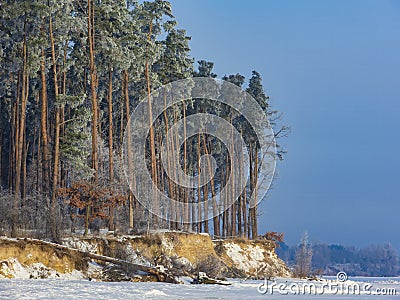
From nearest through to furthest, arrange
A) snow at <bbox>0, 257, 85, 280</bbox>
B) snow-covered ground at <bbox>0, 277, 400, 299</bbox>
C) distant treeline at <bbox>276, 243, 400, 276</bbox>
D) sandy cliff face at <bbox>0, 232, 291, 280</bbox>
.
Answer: snow-covered ground at <bbox>0, 277, 400, 299</bbox> → snow at <bbox>0, 257, 85, 280</bbox> → sandy cliff face at <bbox>0, 232, 291, 280</bbox> → distant treeline at <bbox>276, 243, 400, 276</bbox>

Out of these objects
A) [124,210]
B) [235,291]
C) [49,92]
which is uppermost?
[49,92]

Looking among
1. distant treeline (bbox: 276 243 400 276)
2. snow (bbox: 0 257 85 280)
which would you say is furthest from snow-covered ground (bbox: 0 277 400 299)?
distant treeline (bbox: 276 243 400 276)

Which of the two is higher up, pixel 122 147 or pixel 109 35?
pixel 109 35

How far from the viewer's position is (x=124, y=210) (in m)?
40.4

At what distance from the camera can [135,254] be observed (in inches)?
1147

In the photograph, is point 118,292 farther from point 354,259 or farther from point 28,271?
point 354,259

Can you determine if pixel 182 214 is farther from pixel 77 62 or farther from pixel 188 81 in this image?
pixel 77 62

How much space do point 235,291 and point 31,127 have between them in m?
32.8

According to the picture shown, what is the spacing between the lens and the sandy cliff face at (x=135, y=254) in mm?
23734

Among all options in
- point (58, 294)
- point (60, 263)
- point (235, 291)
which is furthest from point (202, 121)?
point (58, 294)

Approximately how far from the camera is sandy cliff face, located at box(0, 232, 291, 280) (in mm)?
23734

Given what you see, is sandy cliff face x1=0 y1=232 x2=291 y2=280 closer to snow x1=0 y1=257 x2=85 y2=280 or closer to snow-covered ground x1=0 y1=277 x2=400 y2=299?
snow x1=0 y1=257 x2=85 y2=280

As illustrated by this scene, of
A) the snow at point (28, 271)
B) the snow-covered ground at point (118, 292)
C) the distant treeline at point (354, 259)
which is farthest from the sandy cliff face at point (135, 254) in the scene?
the distant treeline at point (354, 259)

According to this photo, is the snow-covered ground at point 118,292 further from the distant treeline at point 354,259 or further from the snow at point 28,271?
the distant treeline at point 354,259
